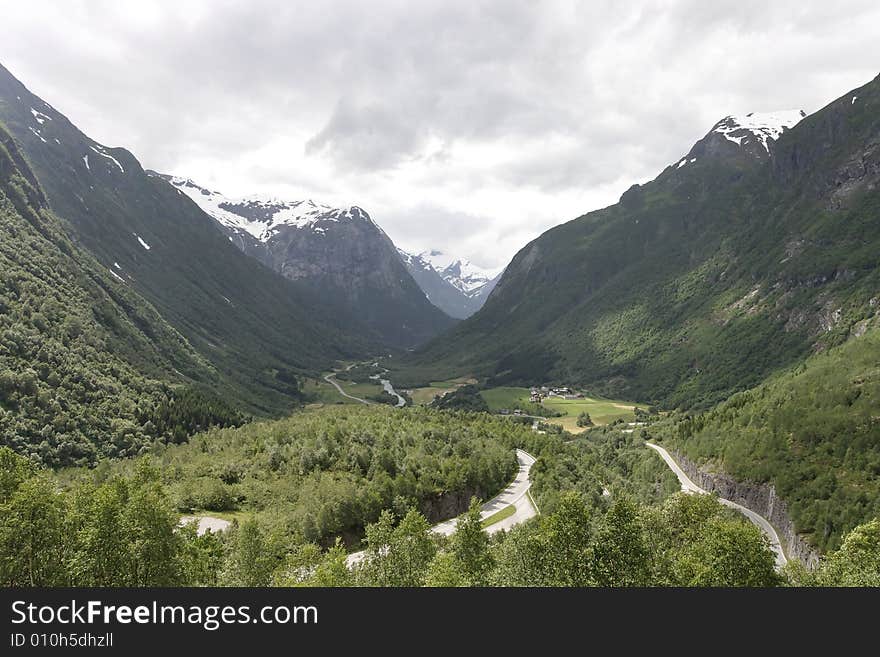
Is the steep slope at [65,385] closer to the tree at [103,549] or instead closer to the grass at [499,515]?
the tree at [103,549]

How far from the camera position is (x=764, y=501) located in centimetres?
10831

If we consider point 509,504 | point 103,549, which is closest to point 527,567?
point 103,549

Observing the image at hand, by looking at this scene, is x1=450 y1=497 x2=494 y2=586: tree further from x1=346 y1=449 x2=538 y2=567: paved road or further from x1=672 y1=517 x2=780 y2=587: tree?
x1=346 y1=449 x2=538 y2=567: paved road

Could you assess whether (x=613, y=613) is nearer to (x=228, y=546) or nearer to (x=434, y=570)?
(x=434, y=570)

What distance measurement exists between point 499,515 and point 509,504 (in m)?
6.97

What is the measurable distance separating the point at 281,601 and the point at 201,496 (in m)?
73.0

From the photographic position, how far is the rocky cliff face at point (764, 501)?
9096 centimetres

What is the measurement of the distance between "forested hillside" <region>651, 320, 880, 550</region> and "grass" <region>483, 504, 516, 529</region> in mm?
54837

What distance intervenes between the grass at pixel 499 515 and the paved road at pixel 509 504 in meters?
0.64

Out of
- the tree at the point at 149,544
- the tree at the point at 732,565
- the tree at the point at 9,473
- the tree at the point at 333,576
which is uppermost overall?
the tree at the point at 9,473

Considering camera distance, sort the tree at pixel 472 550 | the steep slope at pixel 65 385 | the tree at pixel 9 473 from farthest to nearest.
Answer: the steep slope at pixel 65 385, the tree at pixel 472 550, the tree at pixel 9 473

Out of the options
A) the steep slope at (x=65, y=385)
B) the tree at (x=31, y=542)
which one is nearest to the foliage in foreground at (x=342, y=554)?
the tree at (x=31, y=542)

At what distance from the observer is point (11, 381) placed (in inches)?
5517

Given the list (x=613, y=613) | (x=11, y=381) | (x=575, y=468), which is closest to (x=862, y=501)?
(x=575, y=468)
